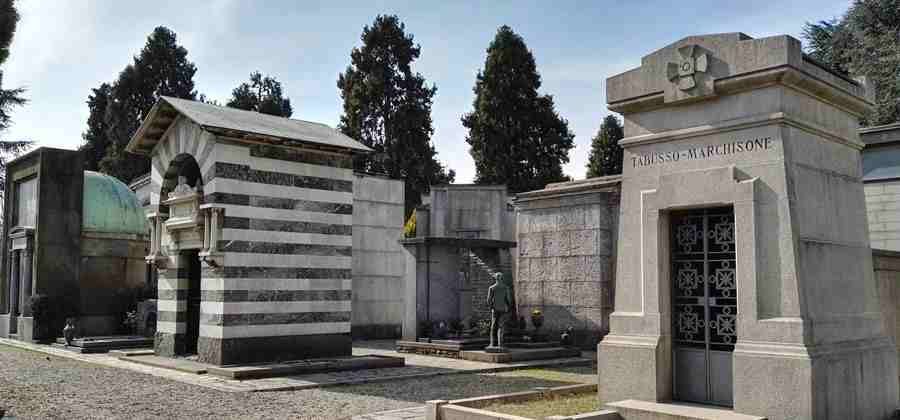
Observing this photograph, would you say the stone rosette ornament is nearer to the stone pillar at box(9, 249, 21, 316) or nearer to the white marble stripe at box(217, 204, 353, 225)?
the white marble stripe at box(217, 204, 353, 225)

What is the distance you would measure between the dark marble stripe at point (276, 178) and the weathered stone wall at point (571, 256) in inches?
246

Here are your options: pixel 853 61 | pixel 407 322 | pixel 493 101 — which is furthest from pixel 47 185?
pixel 853 61

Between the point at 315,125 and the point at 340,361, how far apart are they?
6550mm

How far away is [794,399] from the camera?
7.94m

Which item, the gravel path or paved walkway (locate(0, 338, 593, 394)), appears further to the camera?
paved walkway (locate(0, 338, 593, 394))

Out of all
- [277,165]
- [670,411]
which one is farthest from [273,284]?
[670,411]

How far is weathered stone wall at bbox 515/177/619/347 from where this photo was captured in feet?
65.9

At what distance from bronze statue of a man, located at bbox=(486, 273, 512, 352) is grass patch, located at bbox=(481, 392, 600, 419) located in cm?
665

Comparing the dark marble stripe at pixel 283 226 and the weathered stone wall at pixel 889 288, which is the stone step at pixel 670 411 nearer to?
the weathered stone wall at pixel 889 288

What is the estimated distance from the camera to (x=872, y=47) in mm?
30203

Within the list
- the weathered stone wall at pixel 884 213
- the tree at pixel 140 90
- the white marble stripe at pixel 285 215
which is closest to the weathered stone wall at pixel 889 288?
the weathered stone wall at pixel 884 213

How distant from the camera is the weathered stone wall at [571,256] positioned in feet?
65.9

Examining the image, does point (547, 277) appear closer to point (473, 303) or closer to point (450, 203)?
point (473, 303)

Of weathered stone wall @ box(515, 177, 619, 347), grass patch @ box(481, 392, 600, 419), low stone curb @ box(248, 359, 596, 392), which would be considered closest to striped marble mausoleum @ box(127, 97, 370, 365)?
low stone curb @ box(248, 359, 596, 392)
